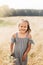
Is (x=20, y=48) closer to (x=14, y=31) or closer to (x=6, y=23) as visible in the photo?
(x=14, y=31)

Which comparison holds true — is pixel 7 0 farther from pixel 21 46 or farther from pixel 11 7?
pixel 21 46

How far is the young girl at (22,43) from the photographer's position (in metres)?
1.27

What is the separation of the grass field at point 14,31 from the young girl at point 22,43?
4 centimetres

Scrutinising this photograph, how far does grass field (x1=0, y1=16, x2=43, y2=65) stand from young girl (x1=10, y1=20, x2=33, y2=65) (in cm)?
4

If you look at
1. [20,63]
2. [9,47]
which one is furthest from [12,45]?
[20,63]

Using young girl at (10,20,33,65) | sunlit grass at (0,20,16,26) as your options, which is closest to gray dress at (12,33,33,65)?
young girl at (10,20,33,65)

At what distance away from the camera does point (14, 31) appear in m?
1.31

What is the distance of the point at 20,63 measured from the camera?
50.5 inches

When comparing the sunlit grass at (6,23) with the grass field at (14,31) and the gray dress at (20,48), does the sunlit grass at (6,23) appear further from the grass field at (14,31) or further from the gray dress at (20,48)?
the gray dress at (20,48)

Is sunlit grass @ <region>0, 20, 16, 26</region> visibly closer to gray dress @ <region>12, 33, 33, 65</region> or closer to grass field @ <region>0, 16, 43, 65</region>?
grass field @ <region>0, 16, 43, 65</region>

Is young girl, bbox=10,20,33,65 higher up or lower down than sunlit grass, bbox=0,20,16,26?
lower down

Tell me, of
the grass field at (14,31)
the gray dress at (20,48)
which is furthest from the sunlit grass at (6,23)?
the gray dress at (20,48)

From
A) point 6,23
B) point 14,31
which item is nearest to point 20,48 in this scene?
point 14,31

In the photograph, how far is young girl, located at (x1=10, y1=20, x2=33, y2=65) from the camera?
1.27 meters
